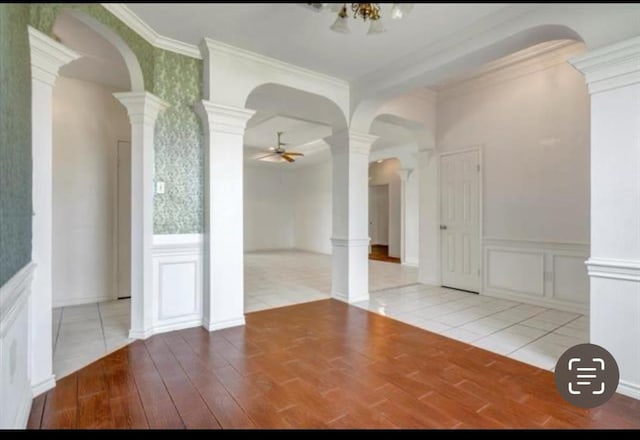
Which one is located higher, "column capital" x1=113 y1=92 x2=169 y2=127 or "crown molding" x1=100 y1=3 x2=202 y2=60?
"crown molding" x1=100 y1=3 x2=202 y2=60

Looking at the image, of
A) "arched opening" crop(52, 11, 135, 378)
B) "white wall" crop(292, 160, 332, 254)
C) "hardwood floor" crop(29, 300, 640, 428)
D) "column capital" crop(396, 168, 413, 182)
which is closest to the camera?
"hardwood floor" crop(29, 300, 640, 428)

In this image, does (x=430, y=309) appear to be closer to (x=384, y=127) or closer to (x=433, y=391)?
(x=433, y=391)

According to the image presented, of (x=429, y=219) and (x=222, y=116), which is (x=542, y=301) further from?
(x=222, y=116)

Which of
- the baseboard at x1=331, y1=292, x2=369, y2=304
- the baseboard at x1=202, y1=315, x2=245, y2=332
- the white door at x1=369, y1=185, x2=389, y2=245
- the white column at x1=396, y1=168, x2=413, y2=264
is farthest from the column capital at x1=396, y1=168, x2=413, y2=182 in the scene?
the baseboard at x1=202, y1=315, x2=245, y2=332

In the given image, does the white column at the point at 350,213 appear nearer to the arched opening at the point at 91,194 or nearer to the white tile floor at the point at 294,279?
the white tile floor at the point at 294,279

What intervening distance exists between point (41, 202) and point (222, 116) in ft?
5.36

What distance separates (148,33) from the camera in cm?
285

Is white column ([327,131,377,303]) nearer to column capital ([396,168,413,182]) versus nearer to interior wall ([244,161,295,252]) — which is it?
column capital ([396,168,413,182])

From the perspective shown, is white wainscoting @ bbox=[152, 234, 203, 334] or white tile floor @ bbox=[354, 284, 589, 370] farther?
white wainscoting @ bbox=[152, 234, 203, 334]

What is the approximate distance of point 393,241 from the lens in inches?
384

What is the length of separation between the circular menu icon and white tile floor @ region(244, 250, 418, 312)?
288 cm

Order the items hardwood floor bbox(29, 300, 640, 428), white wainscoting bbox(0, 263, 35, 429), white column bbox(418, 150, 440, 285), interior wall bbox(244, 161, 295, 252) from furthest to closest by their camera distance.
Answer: interior wall bbox(244, 161, 295, 252)
white column bbox(418, 150, 440, 285)
hardwood floor bbox(29, 300, 640, 428)
white wainscoting bbox(0, 263, 35, 429)

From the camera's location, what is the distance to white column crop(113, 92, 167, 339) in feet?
9.48

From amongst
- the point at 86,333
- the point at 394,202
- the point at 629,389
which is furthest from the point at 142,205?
the point at 394,202
